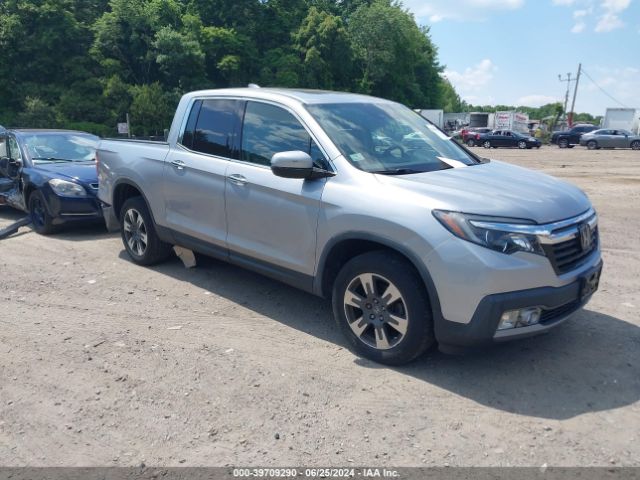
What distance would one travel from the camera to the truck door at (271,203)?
14.3ft

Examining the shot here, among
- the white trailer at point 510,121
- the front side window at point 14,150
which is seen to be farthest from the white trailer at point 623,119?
the front side window at point 14,150

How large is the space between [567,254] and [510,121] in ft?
173

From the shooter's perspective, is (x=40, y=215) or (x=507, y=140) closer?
(x=40, y=215)

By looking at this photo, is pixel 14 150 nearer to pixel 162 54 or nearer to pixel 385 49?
pixel 162 54

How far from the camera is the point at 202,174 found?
17.3ft

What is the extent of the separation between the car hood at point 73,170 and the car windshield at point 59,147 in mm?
266

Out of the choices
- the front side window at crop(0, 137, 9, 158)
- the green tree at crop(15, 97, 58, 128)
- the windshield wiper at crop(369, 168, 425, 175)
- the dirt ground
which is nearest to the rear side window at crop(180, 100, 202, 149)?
the dirt ground

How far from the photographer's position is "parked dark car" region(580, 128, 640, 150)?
36.5 meters

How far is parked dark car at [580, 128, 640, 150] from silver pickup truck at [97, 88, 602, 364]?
36511 millimetres

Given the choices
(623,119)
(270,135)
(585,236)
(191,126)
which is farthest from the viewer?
(623,119)

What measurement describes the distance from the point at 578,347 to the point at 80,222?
667cm

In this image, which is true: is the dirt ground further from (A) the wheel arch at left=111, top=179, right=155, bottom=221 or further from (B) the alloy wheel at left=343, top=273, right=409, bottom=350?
(A) the wheel arch at left=111, top=179, right=155, bottom=221

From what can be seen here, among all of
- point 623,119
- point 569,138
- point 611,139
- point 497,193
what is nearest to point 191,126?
point 497,193

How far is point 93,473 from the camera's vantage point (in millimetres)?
2928
